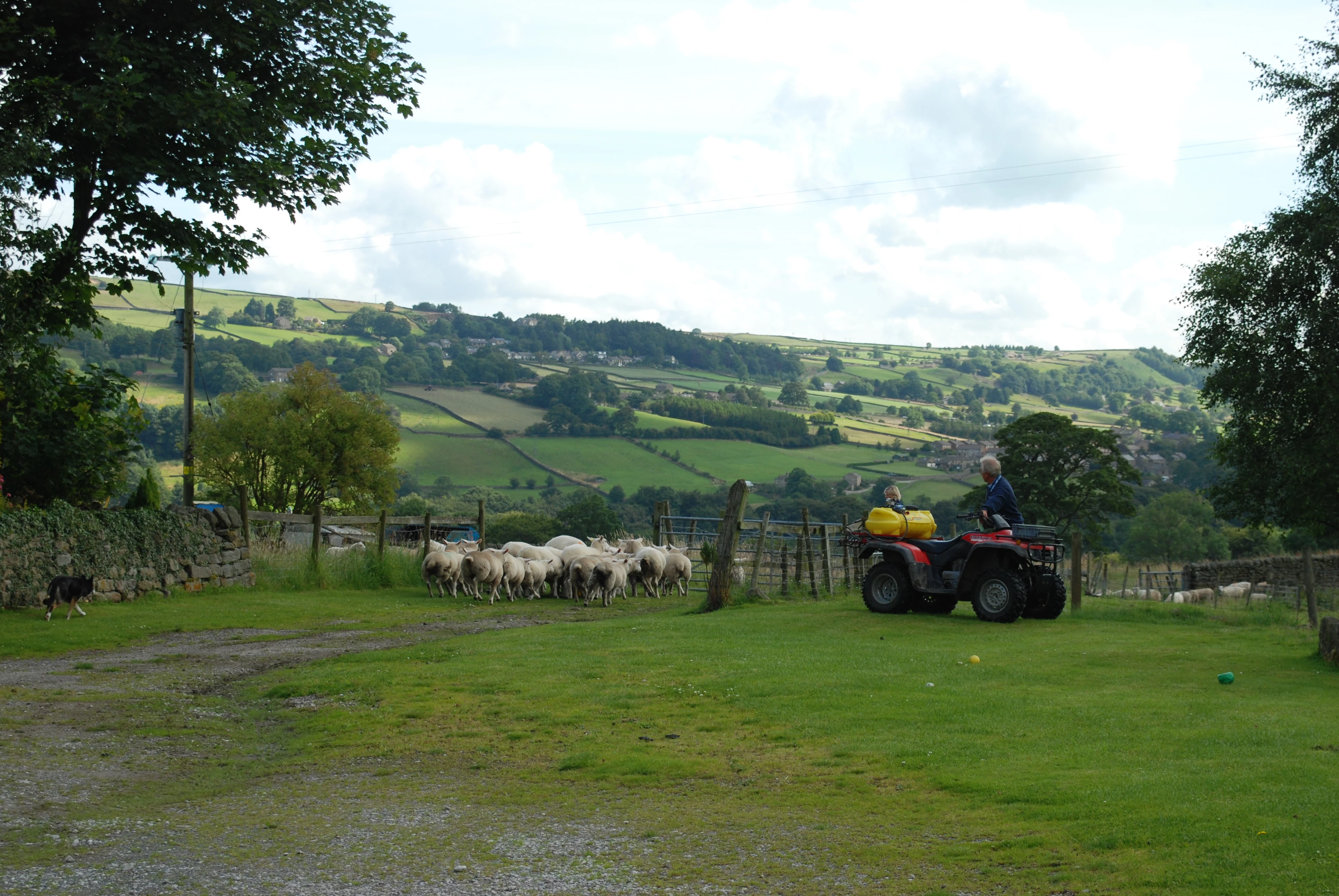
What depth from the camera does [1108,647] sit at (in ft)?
44.4

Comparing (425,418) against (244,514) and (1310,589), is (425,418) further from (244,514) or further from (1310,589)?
(1310,589)

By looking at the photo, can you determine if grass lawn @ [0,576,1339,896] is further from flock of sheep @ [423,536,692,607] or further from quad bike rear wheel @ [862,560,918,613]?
flock of sheep @ [423,536,692,607]

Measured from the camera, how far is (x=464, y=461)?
89188 millimetres

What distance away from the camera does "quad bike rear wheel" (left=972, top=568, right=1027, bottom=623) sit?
16.3 meters

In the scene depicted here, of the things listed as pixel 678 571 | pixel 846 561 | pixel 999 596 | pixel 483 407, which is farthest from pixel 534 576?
pixel 483 407

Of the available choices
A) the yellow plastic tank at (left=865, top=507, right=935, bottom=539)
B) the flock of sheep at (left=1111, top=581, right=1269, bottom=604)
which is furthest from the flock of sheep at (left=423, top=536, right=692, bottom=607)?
the flock of sheep at (left=1111, top=581, right=1269, bottom=604)

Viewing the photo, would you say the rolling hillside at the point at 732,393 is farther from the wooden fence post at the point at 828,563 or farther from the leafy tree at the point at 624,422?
the wooden fence post at the point at 828,563

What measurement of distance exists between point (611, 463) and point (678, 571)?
62689mm

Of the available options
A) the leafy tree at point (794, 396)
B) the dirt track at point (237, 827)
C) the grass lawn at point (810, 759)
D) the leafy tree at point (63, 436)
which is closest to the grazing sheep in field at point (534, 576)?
the leafy tree at point (63, 436)

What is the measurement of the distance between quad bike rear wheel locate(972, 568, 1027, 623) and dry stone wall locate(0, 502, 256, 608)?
15.2 metres

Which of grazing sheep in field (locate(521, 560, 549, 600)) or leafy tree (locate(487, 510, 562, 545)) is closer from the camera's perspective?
grazing sheep in field (locate(521, 560, 549, 600))

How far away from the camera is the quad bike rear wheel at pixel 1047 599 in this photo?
55.9ft

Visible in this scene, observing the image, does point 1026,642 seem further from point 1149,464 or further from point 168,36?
point 1149,464

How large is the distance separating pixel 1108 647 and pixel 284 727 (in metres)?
9.52
